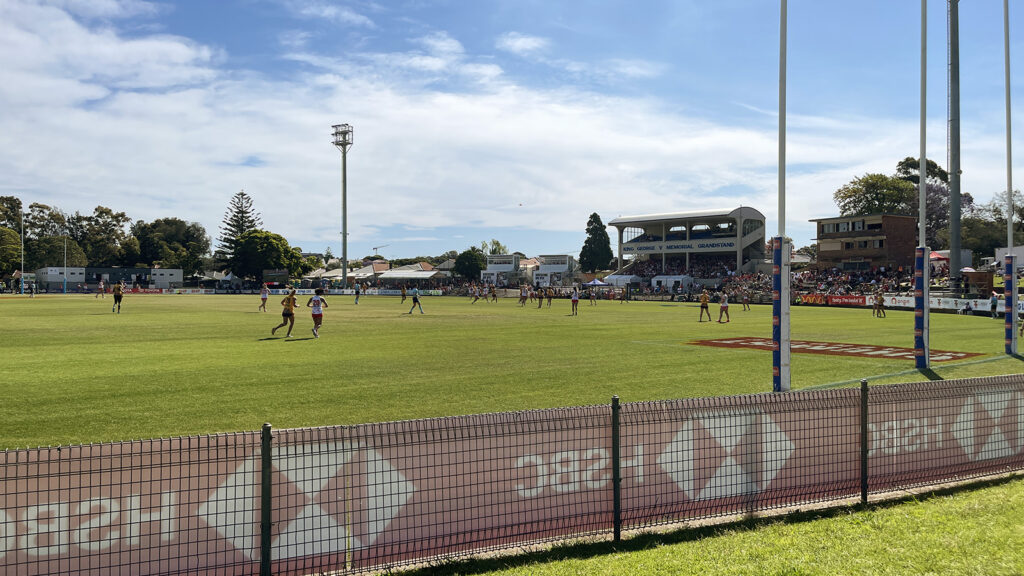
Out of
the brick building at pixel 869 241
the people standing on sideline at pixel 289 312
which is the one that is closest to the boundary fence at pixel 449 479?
the people standing on sideline at pixel 289 312

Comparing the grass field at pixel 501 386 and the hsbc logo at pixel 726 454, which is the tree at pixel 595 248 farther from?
the hsbc logo at pixel 726 454

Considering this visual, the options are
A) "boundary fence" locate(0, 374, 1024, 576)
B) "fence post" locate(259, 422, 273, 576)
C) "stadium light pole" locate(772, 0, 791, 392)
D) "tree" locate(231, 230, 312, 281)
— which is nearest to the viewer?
"boundary fence" locate(0, 374, 1024, 576)

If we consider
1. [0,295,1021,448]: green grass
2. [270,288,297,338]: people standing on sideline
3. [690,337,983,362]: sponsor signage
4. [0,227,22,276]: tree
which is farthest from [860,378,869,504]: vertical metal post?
[0,227,22,276]: tree

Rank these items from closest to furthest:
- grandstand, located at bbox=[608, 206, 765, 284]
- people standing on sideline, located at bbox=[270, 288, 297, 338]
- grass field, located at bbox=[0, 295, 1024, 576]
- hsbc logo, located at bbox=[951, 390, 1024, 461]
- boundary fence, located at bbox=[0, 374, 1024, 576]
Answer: boundary fence, located at bbox=[0, 374, 1024, 576] < grass field, located at bbox=[0, 295, 1024, 576] < hsbc logo, located at bbox=[951, 390, 1024, 461] < people standing on sideline, located at bbox=[270, 288, 297, 338] < grandstand, located at bbox=[608, 206, 765, 284]

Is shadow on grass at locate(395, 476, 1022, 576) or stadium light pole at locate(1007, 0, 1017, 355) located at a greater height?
stadium light pole at locate(1007, 0, 1017, 355)

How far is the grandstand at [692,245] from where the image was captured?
304 ft

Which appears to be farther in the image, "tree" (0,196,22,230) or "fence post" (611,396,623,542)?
"tree" (0,196,22,230)

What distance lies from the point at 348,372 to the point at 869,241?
75.7 metres

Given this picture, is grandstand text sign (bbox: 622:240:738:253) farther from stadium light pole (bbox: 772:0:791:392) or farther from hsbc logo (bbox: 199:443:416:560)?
hsbc logo (bbox: 199:443:416:560)

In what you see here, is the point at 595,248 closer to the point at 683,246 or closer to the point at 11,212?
the point at 683,246

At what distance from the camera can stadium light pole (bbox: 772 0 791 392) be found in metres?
11.7

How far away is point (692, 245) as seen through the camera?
320 ft

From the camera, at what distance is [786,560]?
18.7 ft

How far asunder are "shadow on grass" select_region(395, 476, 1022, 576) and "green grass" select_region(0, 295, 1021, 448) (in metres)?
5.17
